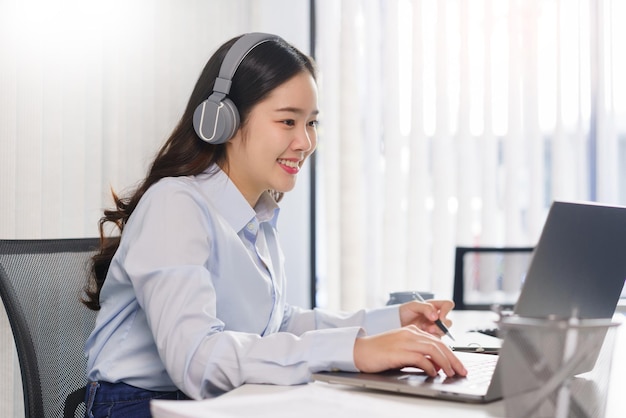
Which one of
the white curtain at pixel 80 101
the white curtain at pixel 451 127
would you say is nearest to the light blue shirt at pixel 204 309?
the white curtain at pixel 80 101

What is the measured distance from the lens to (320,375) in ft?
3.01

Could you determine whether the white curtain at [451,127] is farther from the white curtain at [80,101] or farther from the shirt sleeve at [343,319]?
the shirt sleeve at [343,319]

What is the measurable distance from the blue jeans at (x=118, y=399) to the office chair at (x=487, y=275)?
1.28 metres

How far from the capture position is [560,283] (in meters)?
0.86

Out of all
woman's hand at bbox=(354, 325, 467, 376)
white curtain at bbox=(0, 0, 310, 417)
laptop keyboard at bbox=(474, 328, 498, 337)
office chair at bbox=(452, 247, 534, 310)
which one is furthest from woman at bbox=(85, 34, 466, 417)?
office chair at bbox=(452, 247, 534, 310)

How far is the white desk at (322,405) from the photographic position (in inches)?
28.7

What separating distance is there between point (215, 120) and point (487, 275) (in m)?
1.48

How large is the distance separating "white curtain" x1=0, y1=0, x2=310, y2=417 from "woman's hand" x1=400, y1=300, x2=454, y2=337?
113 centimetres

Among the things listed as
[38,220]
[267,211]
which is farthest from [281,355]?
[38,220]

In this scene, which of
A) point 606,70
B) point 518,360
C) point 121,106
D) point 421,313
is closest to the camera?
point 518,360

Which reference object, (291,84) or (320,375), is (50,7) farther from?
(320,375)

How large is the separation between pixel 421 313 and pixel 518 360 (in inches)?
26.1

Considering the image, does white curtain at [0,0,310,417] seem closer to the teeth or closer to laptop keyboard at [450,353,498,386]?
the teeth

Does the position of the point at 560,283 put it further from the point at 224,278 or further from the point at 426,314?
the point at 224,278
